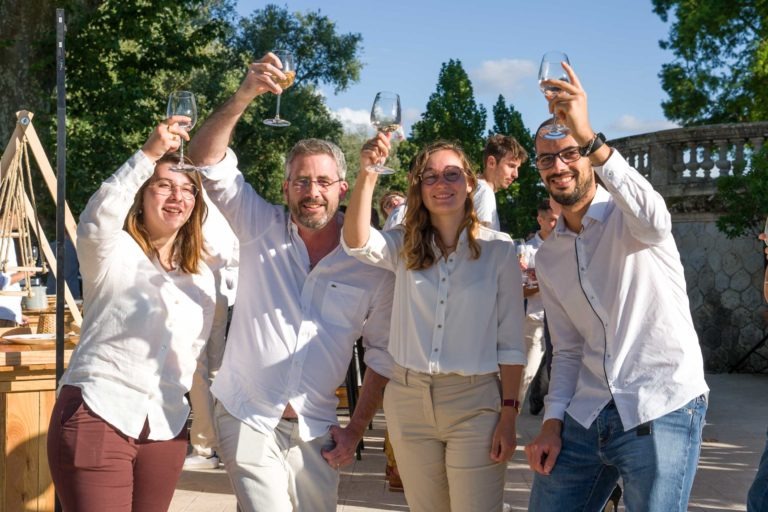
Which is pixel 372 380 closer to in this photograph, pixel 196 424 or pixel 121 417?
pixel 121 417

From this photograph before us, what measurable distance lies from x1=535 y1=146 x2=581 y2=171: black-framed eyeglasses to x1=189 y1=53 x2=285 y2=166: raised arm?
0.99 m

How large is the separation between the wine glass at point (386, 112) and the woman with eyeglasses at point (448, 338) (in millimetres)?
165

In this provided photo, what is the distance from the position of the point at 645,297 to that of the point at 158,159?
5.73 feet

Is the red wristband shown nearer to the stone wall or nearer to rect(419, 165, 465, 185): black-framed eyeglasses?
rect(419, 165, 465, 185): black-framed eyeglasses

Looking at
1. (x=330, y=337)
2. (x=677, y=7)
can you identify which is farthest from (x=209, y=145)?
(x=677, y=7)

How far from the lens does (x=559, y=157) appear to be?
3.27 metres

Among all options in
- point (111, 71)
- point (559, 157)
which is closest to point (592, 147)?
point (559, 157)

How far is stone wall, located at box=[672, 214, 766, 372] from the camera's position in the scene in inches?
598

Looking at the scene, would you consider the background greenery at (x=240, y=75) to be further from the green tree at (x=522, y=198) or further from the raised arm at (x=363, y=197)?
the raised arm at (x=363, y=197)

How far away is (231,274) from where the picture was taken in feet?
18.1

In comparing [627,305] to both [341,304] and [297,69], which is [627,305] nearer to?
[341,304]

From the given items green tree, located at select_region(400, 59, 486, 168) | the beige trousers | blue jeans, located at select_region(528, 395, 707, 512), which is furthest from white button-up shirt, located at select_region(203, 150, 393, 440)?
green tree, located at select_region(400, 59, 486, 168)

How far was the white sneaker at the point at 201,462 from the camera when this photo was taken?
732cm

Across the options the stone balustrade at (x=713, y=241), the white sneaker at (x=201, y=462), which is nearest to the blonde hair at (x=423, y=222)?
the white sneaker at (x=201, y=462)
